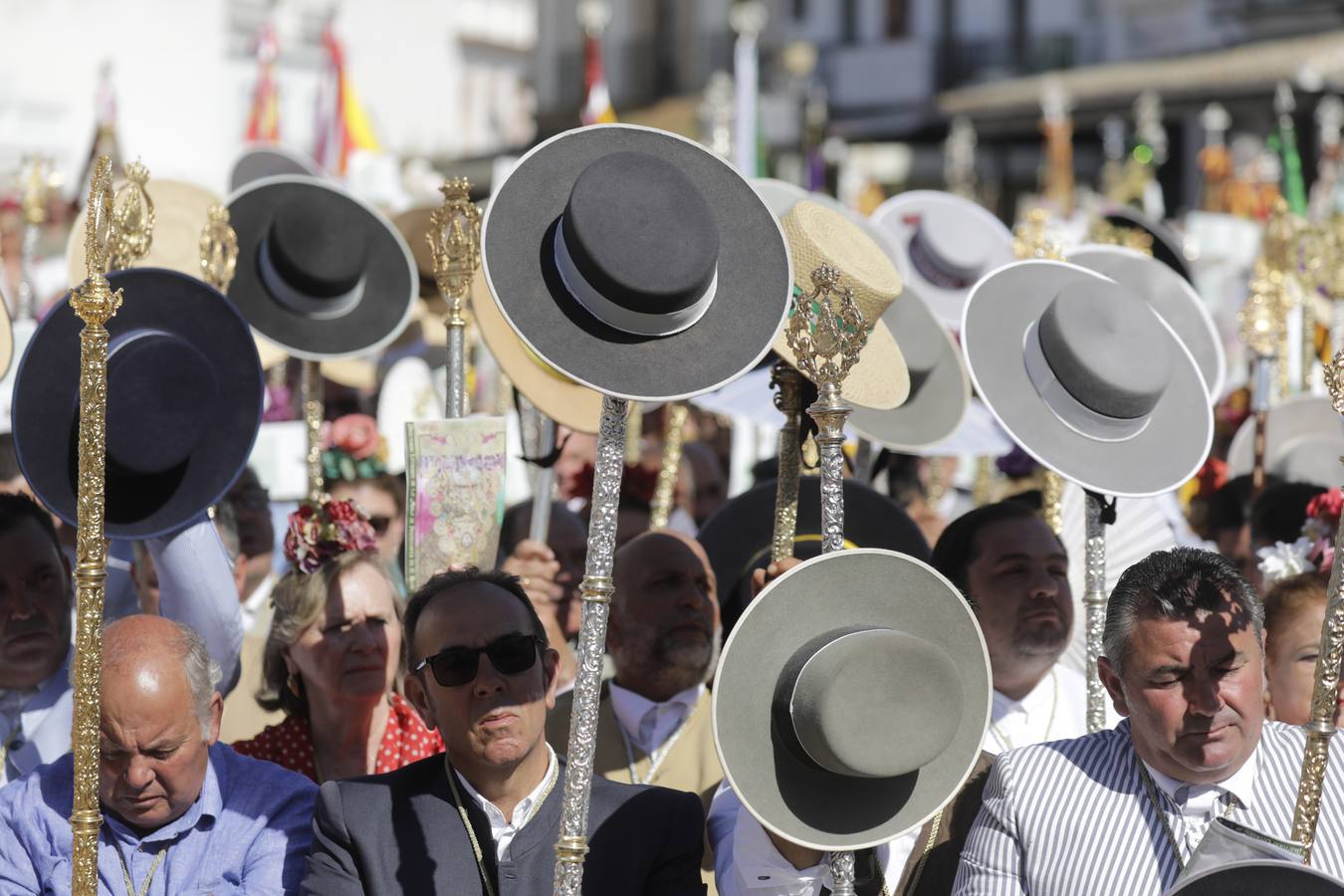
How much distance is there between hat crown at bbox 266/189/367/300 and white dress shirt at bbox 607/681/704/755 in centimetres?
156

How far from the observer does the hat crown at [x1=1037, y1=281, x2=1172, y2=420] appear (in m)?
3.98

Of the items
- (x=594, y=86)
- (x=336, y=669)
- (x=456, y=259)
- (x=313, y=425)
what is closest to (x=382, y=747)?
(x=336, y=669)

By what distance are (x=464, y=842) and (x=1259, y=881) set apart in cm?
136

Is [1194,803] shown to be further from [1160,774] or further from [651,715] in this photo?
[651,715]

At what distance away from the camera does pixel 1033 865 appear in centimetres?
318

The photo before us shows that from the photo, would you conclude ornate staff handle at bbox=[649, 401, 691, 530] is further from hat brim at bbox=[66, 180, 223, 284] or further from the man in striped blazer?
the man in striped blazer

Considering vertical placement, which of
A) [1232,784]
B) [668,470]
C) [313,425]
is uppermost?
[313,425]

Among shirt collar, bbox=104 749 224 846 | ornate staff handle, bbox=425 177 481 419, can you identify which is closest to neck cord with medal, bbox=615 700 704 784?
ornate staff handle, bbox=425 177 481 419

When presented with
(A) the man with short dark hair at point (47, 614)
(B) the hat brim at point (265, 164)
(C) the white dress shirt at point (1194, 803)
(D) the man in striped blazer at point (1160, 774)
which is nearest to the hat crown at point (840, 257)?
(D) the man in striped blazer at point (1160, 774)

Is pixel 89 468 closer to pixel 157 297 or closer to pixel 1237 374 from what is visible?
pixel 157 297

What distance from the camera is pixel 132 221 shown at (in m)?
4.50

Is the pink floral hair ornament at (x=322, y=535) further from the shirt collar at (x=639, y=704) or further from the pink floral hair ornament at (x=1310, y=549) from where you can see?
the pink floral hair ornament at (x=1310, y=549)

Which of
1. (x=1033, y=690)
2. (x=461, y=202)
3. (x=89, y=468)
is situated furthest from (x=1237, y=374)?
(x=89, y=468)

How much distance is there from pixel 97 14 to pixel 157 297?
74.3 ft
